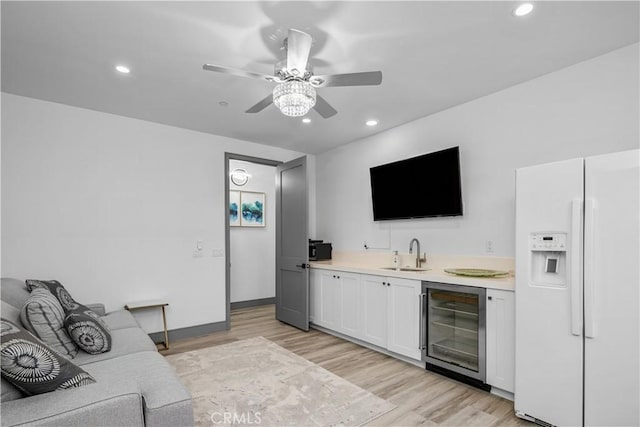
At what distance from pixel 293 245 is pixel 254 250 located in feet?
5.54

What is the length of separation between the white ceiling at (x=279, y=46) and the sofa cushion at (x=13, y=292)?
1.83 meters

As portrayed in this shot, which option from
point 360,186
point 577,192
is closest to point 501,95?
point 577,192

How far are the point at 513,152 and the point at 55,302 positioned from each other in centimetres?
406

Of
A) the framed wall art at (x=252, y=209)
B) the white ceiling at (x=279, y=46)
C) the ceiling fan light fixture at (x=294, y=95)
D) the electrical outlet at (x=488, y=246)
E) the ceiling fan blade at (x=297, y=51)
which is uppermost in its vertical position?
the white ceiling at (x=279, y=46)

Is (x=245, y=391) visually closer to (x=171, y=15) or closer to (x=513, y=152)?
(x=171, y=15)

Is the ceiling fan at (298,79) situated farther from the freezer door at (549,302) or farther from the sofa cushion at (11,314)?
the sofa cushion at (11,314)

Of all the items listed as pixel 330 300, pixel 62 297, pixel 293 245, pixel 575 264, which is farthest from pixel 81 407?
pixel 293 245

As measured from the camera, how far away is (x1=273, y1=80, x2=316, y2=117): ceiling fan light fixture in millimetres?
2225

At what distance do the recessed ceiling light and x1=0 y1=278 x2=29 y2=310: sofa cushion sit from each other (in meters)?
4.05

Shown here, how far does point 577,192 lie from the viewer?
2.16 m

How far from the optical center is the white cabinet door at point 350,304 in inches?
154

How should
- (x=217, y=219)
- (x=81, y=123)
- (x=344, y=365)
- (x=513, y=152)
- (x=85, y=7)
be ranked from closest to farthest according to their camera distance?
(x=85, y=7) → (x=513, y=152) → (x=344, y=365) → (x=81, y=123) → (x=217, y=219)

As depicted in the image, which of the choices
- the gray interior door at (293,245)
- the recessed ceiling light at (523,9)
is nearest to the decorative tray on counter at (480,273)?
the recessed ceiling light at (523,9)

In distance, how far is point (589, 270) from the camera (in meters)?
2.07
